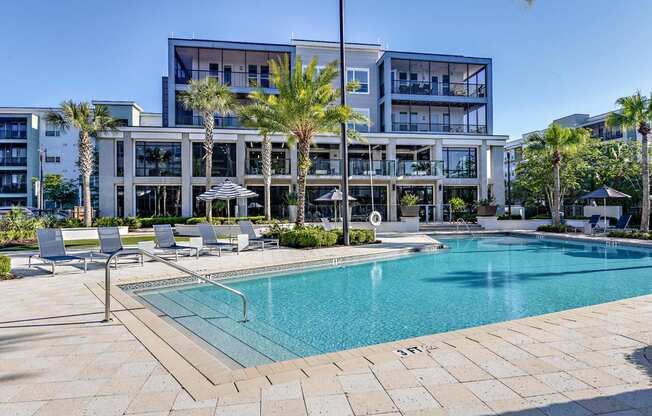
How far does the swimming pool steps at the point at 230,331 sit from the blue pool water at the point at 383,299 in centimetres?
1

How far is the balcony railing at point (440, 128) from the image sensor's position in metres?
32.3

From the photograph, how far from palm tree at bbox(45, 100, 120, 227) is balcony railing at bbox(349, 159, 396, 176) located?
15.1 m

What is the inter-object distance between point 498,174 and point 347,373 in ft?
99.2

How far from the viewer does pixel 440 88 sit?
33250 millimetres

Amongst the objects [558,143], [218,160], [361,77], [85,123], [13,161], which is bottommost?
[218,160]

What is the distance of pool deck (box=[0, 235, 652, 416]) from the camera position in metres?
3.00

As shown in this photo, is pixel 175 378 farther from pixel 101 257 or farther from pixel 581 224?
pixel 581 224

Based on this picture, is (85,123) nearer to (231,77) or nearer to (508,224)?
(231,77)

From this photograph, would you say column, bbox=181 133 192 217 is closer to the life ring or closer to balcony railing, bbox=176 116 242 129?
balcony railing, bbox=176 116 242 129

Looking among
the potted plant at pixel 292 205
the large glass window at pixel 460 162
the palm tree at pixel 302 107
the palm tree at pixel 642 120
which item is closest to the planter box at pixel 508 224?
the large glass window at pixel 460 162

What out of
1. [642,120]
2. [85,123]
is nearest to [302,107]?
[85,123]

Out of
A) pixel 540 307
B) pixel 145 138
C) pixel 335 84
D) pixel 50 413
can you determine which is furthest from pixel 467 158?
pixel 50 413

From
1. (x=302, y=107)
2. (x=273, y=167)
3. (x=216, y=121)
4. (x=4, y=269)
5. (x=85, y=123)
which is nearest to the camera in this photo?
(x=4, y=269)

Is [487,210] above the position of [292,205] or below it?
below
